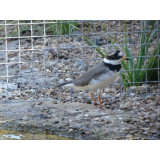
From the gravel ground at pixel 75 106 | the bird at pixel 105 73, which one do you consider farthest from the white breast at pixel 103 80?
the gravel ground at pixel 75 106

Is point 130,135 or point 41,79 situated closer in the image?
point 130,135

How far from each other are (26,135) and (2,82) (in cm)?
103

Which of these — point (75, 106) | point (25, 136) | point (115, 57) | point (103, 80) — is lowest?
point (25, 136)

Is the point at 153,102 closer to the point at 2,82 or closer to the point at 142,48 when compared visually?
the point at 142,48

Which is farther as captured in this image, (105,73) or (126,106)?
(126,106)

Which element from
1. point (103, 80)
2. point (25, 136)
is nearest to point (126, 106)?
point (103, 80)

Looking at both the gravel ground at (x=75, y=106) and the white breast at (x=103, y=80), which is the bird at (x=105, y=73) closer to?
the white breast at (x=103, y=80)

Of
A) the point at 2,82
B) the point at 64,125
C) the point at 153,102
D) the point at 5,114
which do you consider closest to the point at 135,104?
the point at 153,102

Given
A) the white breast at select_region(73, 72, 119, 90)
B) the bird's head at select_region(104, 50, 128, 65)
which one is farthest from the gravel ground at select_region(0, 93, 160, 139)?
the bird's head at select_region(104, 50, 128, 65)

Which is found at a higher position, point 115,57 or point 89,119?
point 115,57

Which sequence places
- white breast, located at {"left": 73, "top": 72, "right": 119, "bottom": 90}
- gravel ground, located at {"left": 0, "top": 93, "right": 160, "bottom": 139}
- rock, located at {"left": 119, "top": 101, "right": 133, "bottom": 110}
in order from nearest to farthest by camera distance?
gravel ground, located at {"left": 0, "top": 93, "right": 160, "bottom": 139}, white breast, located at {"left": 73, "top": 72, "right": 119, "bottom": 90}, rock, located at {"left": 119, "top": 101, "right": 133, "bottom": 110}

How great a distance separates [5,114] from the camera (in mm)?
2734

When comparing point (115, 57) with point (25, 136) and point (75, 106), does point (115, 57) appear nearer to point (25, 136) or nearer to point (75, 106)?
point (75, 106)

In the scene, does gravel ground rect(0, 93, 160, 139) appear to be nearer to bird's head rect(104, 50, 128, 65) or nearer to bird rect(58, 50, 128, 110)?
bird rect(58, 50, 128, 110)
